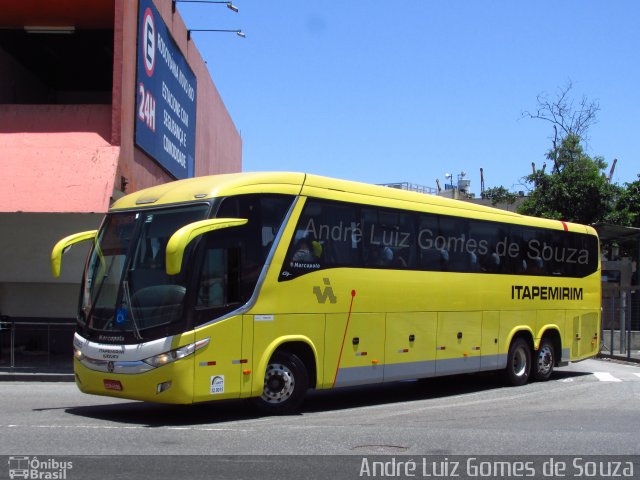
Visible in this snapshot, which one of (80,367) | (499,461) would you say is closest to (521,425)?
(499,461)

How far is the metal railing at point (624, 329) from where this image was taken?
22.4 metres

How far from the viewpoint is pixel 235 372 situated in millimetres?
9750

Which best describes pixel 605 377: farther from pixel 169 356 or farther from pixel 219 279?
pixel 169 356

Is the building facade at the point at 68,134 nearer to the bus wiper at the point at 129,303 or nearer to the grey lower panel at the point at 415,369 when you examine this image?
the bus wiper at the point at 129,303

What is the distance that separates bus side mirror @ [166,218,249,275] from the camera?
8336 millimetres

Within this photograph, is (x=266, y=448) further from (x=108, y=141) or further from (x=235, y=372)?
(x=108, y=141)

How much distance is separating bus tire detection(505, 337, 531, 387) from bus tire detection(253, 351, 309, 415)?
19.4 ft

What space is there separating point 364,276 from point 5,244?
35.1 ft

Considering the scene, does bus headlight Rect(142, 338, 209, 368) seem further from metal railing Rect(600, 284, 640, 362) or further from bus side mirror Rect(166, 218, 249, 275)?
metal railing Rect(600, 284, 640, 362)

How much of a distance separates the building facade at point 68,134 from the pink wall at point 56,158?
2 cm

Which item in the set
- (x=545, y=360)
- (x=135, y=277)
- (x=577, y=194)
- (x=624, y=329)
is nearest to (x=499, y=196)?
(x=577, y=194)

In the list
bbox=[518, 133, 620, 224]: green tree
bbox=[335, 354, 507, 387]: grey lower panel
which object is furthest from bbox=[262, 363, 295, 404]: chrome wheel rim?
bbox=[518, 133, 620, 224]: green tree

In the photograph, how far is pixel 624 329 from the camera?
23578 mm

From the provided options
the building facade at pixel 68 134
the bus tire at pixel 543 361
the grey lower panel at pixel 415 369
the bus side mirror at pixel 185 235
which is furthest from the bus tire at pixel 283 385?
the bus tire at pixel 543 361
